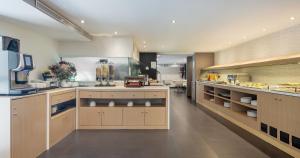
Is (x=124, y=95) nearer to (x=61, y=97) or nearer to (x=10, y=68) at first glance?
(x=61, y=97)

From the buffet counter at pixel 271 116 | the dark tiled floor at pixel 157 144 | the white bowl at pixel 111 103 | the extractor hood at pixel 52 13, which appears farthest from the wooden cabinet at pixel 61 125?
the buffet counter at pixel 271 116

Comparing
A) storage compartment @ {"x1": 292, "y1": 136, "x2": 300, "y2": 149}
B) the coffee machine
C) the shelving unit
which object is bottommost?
storage compartment @ {"x1": 292, "y1": 136, "x2": 300, "y2": 149}

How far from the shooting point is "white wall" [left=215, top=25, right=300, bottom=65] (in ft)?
16.4

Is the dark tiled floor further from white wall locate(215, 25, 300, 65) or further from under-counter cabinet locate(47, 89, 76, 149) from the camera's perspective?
white wall locate(215, 25, 300, 65)

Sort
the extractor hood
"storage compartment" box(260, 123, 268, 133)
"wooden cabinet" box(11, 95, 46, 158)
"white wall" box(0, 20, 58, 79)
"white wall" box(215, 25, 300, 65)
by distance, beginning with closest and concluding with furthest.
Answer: "wooden cabinet" box(11, 95, 46, 158) → the extractor hood → "white wall" box(0, 20, 58, 79) → "storage compartment" box(260, 123, 268, 133) → "white wall" box(215, 25, 300, 65)

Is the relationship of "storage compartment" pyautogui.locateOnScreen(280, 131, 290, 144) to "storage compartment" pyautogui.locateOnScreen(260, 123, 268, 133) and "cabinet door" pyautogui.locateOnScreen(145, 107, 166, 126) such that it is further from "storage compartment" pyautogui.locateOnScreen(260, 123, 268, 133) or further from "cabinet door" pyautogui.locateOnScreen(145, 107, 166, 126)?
"cabinet door" pyautogui.locateOnScreen(145, 107, 166, 126)

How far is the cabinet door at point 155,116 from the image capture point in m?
5.07

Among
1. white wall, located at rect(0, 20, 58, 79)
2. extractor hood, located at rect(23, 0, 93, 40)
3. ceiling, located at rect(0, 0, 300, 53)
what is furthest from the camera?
white wall, located at rect(0, 20, 58, 79)

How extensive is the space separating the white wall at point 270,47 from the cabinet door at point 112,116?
4.09m

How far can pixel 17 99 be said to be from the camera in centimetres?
297

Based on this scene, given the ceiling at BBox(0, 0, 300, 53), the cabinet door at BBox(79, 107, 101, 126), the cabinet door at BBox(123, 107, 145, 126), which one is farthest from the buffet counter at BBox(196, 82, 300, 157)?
the cabinet door at BBox(79, 107, 101, 126)

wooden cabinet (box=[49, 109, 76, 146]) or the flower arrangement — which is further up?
the flower arrangement

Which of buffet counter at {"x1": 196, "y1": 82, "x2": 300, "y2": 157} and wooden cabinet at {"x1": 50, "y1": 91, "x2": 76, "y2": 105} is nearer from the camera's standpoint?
buffet counter at {"x1": 196, "y1": 82, "x2": 300, "y2": 157}

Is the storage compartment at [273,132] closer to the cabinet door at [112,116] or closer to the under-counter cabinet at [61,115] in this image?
the cabinet door at [112,116]
